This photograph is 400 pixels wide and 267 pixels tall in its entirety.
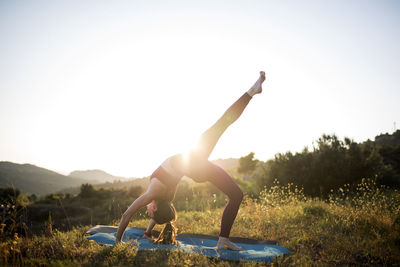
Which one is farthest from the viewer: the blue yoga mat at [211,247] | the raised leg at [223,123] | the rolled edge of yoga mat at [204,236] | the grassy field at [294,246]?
the rolled edge of yoga mat at [204,236]

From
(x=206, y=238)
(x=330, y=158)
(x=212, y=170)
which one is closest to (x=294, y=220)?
(x=206, y=238)

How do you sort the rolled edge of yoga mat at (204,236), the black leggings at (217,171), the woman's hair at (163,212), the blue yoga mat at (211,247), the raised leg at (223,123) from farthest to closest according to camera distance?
the rolled edge of yoga mat at (204,236) < the woman's hair at (163,212) < the raised leg at (223,123) < the black leggings at (217,171) < the blue yoga mat at (211,247)

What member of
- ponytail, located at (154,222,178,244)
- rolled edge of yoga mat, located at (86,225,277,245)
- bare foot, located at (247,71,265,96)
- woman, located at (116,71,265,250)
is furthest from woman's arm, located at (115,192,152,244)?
bare foot, located at (247,71,265,96)

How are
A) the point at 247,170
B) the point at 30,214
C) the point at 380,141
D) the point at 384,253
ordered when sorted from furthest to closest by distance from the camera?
1. the point at 380,141
2. the point at 247,170
3. the point at 30,214
4. the point at 384,253

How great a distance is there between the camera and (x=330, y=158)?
39.1 ft

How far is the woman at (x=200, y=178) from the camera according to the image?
3854 mm

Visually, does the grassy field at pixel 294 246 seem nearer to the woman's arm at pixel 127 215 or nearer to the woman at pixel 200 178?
the woman's arm at pixel 127 215

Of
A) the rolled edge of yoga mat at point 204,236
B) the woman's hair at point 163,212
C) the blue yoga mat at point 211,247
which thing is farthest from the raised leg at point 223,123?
the rolled edge of yoga mat at point 204,236

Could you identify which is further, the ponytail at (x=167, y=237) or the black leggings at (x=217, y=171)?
the ponytail at (x=167, y=237)

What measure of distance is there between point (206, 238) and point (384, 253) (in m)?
3.07

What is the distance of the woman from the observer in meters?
3.85

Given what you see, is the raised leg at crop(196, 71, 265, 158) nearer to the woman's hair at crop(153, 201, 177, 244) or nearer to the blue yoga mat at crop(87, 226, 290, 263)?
the woman's hair at crop(153, 201, 177, 244)

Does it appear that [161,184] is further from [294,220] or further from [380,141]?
[380,141]

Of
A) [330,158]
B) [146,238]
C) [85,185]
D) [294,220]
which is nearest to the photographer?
[146,238]
